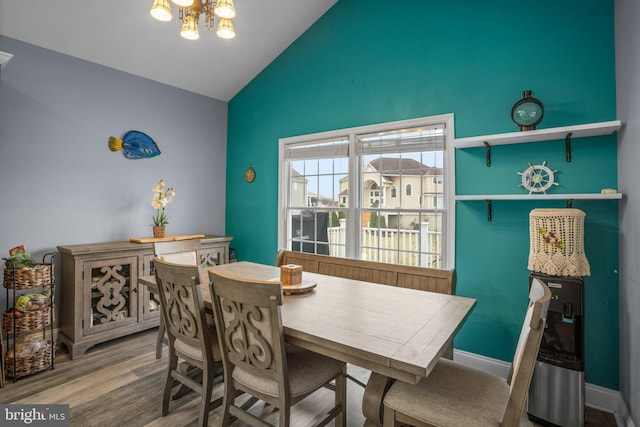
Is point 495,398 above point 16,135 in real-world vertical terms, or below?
below

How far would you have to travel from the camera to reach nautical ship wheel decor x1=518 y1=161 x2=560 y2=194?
7.76 ft

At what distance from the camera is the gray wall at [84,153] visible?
2904mm

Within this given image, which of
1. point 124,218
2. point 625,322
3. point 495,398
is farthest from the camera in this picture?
point 124,218

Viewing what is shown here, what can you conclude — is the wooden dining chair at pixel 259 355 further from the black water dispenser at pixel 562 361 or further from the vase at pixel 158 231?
the vase at pixel 158 231

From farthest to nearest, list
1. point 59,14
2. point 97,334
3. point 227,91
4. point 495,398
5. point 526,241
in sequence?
point 227,91 < point 97,334 < point 59,14 < point 526,241 < point 495,398

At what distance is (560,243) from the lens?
200cm

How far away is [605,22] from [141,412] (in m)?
4.07

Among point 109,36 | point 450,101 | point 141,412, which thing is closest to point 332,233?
point 450,101

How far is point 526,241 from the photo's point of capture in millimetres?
2480

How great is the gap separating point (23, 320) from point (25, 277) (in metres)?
0.34

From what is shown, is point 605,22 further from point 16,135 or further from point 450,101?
point 16,135

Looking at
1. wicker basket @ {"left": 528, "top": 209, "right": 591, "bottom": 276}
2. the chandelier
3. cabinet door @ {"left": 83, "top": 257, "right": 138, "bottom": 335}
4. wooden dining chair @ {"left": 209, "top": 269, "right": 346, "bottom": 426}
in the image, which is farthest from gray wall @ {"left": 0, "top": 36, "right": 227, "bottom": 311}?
wicker basket @ {"left": 528, "top": 209, "right": 591, "bottom": 276}

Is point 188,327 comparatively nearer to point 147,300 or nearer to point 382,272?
point 382,272

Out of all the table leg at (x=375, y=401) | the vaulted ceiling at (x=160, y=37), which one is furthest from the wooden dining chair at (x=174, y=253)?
the vaulted ceiling at (x=160, y=37)
